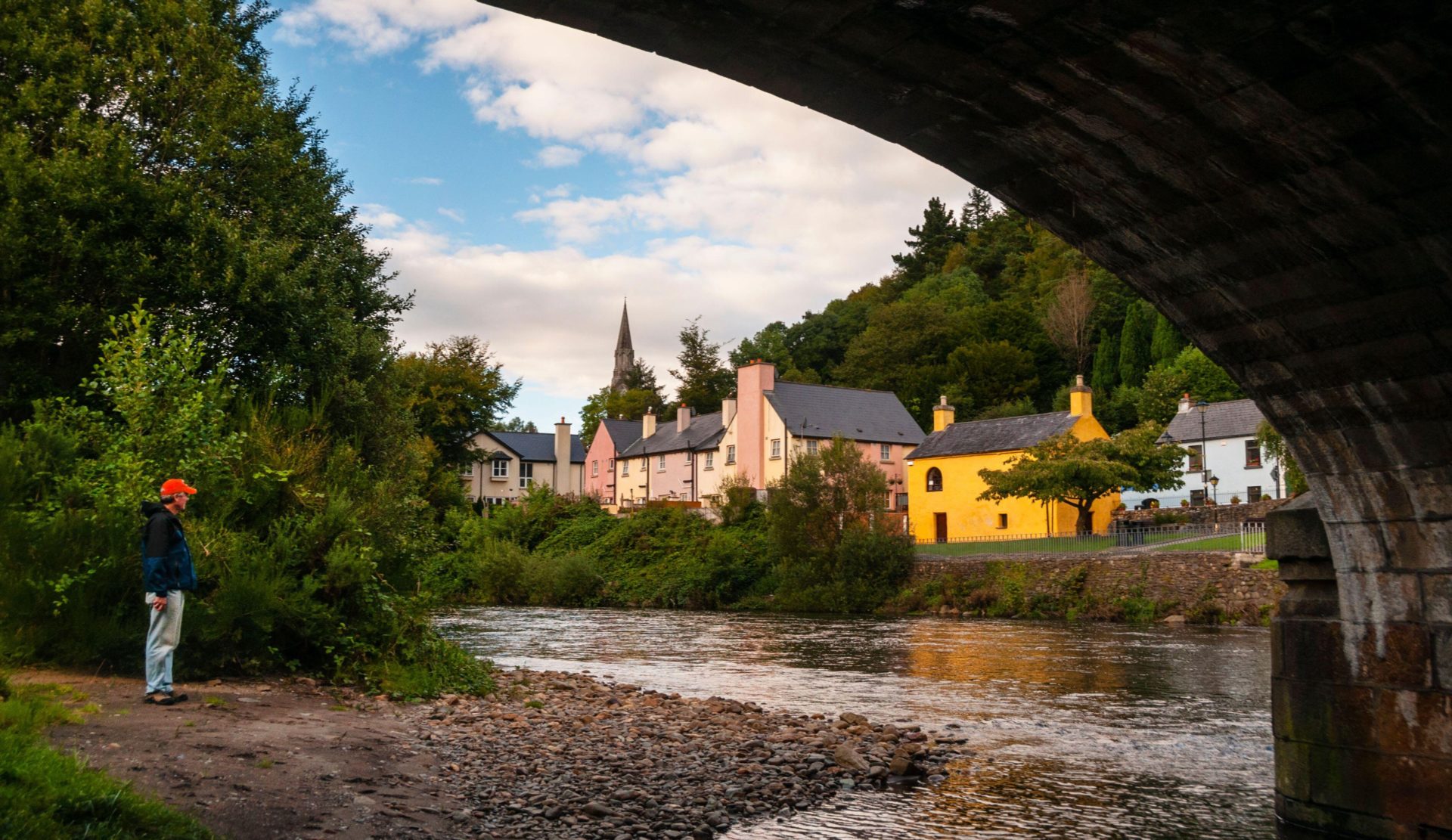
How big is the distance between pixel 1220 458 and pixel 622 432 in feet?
135

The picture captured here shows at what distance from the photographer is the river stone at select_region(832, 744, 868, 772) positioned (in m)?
11.0

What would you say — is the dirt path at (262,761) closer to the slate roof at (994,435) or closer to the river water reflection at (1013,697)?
the river water reflection at (1013,697)

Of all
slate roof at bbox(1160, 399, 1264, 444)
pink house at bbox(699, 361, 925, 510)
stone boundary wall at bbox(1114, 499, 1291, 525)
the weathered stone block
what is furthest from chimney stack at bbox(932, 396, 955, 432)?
the weathered stone block

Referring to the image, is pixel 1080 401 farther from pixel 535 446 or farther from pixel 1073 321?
pixel 535 446

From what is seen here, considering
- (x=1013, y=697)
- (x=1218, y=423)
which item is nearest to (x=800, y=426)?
(x=1218, y=423)

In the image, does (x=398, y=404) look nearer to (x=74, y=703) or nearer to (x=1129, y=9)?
(x=74, y=703)

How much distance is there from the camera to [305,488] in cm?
1370

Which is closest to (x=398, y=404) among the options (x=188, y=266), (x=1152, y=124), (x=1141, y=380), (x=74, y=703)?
(x=188, y=266)

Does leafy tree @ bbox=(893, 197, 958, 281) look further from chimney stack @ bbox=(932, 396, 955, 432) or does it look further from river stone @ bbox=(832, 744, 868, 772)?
river stone @ bbox=(832, 744, 868, 772)

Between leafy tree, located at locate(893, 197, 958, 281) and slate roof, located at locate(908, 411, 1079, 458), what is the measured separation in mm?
51801

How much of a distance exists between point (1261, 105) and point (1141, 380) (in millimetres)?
74291

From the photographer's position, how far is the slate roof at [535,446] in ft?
273

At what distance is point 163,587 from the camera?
9.57 metres

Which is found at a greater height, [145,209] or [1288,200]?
[145,209]
